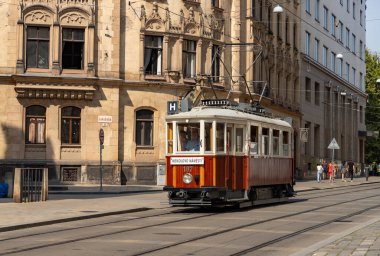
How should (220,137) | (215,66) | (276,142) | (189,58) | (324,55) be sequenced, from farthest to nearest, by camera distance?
(324,55), (215,66), (189,58), (276,142), (220,137)

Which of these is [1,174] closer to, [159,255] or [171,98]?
[171,98]

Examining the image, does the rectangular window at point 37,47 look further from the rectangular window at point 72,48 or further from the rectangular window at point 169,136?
the rectangular window at point 169,136

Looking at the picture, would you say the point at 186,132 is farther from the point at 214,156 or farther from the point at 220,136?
the point at 214,156

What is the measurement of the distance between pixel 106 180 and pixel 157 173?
2805 millimetres

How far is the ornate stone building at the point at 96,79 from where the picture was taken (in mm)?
36500

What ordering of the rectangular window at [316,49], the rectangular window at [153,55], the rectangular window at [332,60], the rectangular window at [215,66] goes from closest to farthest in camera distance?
1. the rectangular window at [153,55]
2. the rectangular window at [215,66]
3. the rectangular window at [316,49]
4. the rectangular window at [332,60]

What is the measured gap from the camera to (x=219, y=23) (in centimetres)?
4241

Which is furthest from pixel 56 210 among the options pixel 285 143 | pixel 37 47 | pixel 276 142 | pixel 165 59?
pixel 165 59

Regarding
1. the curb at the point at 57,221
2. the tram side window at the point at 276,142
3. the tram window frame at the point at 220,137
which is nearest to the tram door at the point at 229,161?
the tram window frame at the point at 220,137

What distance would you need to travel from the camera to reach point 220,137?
68.3 ft

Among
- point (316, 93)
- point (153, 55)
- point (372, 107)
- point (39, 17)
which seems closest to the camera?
point (39, 17)

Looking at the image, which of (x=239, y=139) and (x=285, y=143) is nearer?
(x=239, y=139)

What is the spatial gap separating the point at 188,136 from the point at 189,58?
20.2 metres

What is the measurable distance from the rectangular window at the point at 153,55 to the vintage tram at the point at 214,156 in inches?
670
